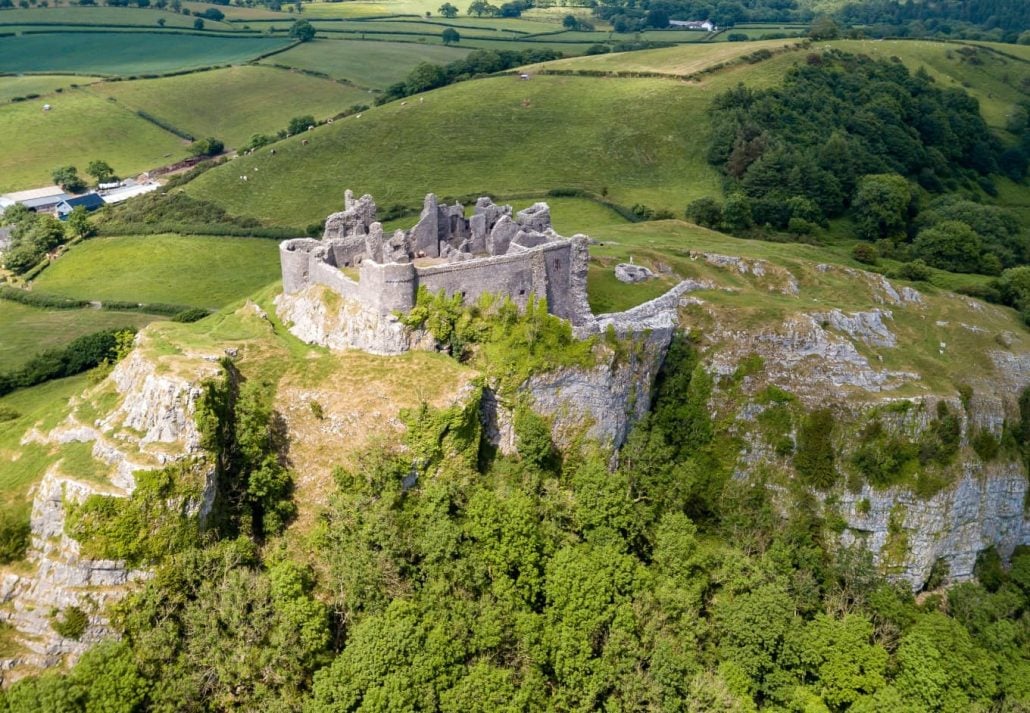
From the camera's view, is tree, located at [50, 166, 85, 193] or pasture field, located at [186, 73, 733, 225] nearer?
pasture field, located at [186, 73, 733, 225]

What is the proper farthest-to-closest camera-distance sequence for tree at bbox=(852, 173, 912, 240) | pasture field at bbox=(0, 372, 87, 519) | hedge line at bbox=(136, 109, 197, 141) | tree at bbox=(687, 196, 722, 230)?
hedge line at bbox=(136, 109, 197, 141) < tree at bbox=(852, 173, 912, 240) < tree at bbox=(687, 196, 722, 230) < pasture field at bbox=(0, 372, 87, 519)

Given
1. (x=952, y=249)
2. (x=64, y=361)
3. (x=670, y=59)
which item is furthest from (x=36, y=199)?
(x=952, y=249)

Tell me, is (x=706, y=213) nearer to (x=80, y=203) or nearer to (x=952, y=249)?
(x=952, y=249)

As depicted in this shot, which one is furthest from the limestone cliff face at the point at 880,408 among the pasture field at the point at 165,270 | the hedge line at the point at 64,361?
the pasture field at the point at 165,270

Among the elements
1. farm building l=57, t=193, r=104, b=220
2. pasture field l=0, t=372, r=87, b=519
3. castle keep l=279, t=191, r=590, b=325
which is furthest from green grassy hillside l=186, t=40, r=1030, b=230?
pasture field l=0, t=372, r=87, b=519

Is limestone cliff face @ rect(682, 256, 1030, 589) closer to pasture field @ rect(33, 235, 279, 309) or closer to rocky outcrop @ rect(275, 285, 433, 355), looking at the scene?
rocky outcrop @ rect(275, 285, 433, 355)

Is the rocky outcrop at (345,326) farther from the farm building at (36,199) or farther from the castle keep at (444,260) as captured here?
the farm building at (36,199)
